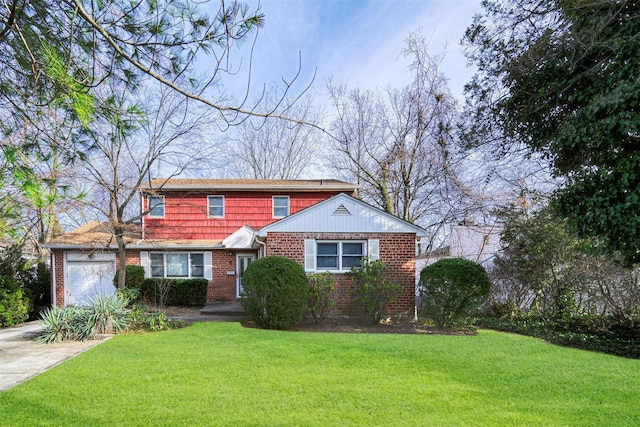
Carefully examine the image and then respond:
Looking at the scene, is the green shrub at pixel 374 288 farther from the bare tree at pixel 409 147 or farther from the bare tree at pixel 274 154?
the bare tree at pixel 274 154

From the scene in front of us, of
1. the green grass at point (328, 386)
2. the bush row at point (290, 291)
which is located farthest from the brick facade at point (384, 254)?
the green grass at point (328, 386)

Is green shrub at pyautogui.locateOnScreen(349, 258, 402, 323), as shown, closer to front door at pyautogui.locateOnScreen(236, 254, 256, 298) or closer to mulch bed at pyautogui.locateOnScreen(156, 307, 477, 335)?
mulch bed at pyautogui.locateOnScreen(156, 307, 477, 335)

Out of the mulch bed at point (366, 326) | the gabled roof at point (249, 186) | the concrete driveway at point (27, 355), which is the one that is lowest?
the mulch bed at point (366, 326)

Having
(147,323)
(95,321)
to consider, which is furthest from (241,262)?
(95,321)

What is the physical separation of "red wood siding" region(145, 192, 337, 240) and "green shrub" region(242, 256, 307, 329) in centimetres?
616

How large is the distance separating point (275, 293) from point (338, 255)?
9.35 ft

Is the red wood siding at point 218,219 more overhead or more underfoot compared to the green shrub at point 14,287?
more overhead

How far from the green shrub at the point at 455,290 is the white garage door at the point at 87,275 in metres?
12.1

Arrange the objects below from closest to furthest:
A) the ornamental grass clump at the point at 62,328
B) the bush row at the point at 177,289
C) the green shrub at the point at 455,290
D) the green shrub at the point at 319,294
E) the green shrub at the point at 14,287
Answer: the ornamental grass clump at the point at 62,328, the green shrub at the point at 455,290, the green shrub at the point at 319,294, the green shrub at the point at 14,287, the bush row at the point at 177,289

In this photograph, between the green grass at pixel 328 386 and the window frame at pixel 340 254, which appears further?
the window frame at pixel 340 254

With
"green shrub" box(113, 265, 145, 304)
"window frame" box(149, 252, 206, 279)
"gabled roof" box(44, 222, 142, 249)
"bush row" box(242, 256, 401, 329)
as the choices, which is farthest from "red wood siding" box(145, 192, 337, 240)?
"bush row" box(242, 256, 401, 329)

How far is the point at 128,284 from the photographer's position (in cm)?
1312

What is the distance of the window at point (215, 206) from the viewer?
15.1 metres

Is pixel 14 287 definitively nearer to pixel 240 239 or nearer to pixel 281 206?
pixel 240 239
